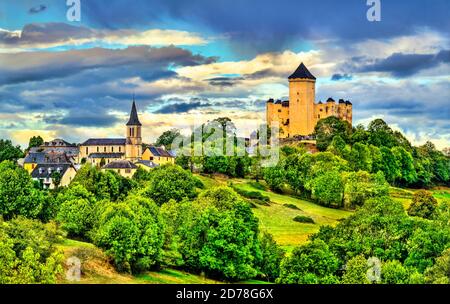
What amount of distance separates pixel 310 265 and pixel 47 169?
45.7 meters

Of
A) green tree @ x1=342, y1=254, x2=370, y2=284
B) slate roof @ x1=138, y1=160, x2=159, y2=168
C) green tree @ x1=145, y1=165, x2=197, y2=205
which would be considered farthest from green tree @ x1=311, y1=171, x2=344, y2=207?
green tree @ x1=342, y1=254, x2=370, y2=284

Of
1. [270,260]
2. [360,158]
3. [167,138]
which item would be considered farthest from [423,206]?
[167,138]

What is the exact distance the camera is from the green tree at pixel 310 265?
142 feet

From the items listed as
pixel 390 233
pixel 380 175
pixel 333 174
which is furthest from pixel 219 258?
pixel 380 175

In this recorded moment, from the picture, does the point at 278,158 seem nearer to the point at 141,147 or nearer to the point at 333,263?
the point at 141,147

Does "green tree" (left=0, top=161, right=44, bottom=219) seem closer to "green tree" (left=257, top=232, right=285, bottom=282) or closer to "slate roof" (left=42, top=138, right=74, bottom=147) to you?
"green tree" (left=257, top=232, right=285, bottom=282)

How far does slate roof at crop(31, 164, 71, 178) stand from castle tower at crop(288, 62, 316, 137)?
44393 mm

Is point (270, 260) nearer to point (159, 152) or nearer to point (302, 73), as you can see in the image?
point (159, 152)

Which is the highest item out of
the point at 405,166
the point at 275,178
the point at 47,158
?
the point at 47,158

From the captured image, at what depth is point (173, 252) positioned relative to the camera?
4825cm

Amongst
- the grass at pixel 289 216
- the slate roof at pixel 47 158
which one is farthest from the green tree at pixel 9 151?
the grass at pixel 289 216

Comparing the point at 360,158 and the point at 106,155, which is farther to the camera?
the point at 106,155

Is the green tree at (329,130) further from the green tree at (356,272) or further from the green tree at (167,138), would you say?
the green tree at (356,272)

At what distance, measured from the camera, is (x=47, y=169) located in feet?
275
